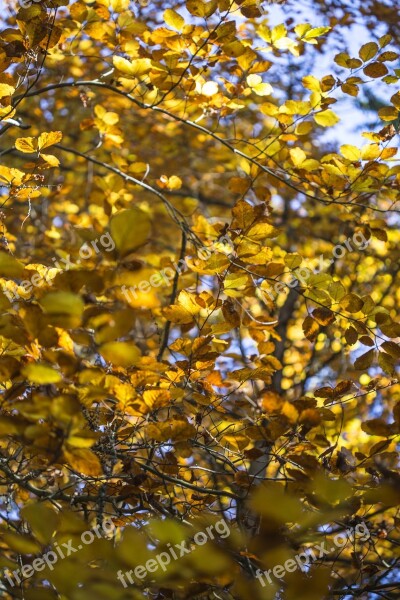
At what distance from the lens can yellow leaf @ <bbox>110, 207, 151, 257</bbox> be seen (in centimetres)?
90

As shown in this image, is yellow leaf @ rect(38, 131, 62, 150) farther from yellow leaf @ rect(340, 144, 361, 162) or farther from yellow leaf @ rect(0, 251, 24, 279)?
yellow leaf @ rect(340, 144, 361, 162)

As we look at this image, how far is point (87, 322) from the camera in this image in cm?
100

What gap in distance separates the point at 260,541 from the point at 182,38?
158 cm

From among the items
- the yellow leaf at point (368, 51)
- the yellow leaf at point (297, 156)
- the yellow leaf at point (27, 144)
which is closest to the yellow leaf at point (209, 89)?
the yellow leaf at point (297, 156)

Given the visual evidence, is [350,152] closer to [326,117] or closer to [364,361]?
[326,117]

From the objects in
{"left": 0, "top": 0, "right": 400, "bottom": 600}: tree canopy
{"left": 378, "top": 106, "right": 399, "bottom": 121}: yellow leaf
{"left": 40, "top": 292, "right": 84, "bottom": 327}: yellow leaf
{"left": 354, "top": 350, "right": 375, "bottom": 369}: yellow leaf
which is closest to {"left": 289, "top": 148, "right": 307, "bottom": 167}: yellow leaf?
{"left": 0, "top": 0, "right": 400, "bottom": 600}: tree canopy

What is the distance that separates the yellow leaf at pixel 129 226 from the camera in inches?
35.6

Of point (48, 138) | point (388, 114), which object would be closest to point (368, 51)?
point (388, 114)

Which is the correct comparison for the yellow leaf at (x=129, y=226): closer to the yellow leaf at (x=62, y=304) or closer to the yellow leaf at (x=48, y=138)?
the yellow leaf at (x=62, y=304)

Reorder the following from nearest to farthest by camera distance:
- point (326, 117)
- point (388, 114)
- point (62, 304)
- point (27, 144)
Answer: point (62, 304) < point (27, 144) < point (388, 114) < point (326, 117)

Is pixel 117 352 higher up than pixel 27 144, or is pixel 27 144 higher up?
pixel 27 144

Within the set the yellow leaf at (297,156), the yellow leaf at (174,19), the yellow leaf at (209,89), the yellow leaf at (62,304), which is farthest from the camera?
the yellow leaf at (209,89)

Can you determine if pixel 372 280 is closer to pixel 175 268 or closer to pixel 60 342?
pixel 175 268

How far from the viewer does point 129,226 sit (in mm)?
907
